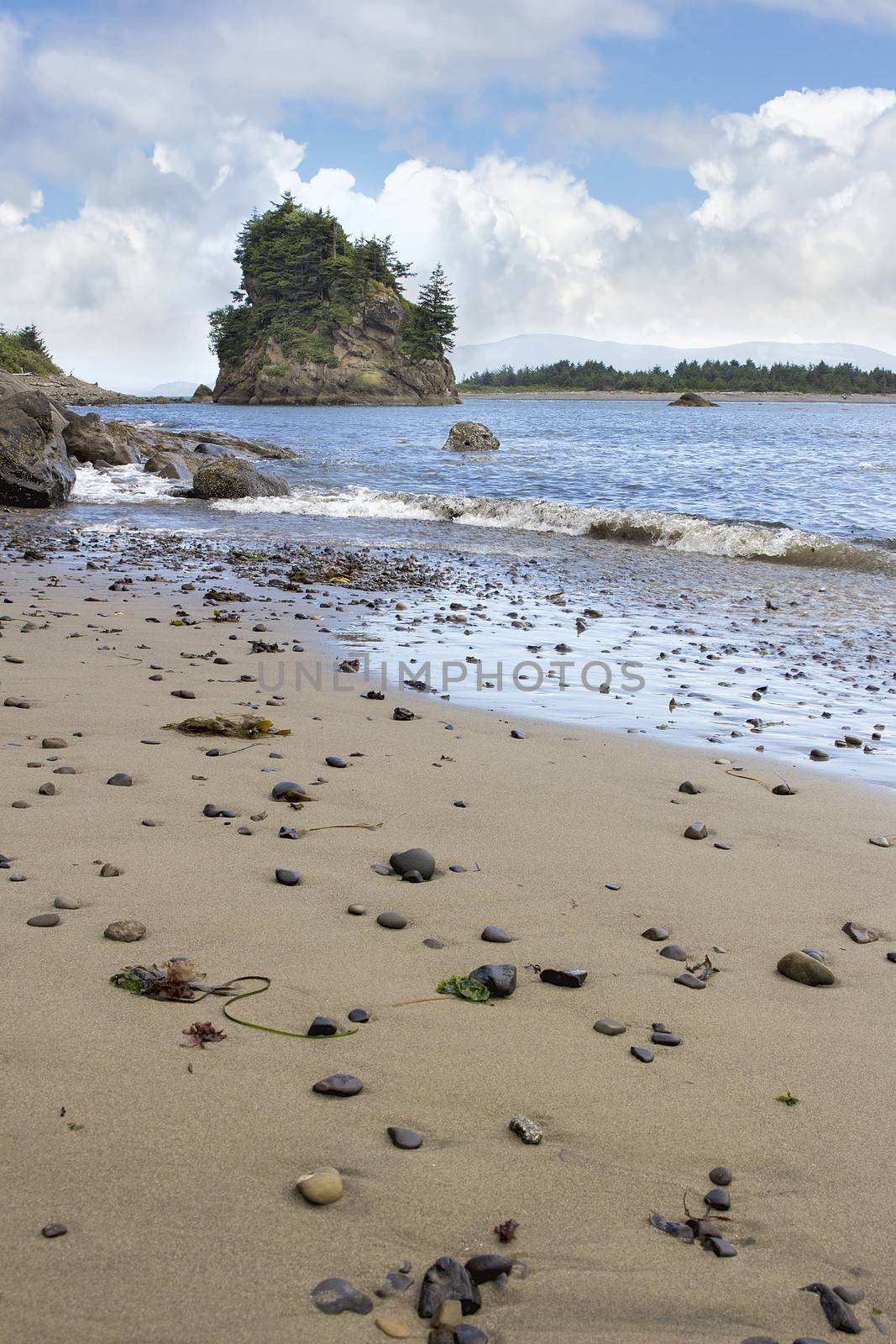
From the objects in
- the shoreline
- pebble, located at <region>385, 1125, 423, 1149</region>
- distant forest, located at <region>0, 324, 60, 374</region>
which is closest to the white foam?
pebble, located at <region>385, 1125, 423, 1149</region>

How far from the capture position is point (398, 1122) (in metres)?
2.25

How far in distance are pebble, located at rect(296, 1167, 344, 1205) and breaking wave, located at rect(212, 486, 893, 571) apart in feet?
50.3

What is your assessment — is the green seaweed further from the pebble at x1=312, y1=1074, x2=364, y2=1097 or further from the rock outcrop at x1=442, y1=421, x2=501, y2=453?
the rock outcrop at x1=442, y1=421, x2=501, y2=453

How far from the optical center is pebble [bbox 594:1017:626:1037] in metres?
2.73

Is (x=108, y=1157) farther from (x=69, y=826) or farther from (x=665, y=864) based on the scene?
(x=665, y=864)

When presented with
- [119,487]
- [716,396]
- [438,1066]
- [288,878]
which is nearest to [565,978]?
[438,1066]

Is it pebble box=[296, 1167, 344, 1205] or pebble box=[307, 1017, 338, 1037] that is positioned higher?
pebble box=[296, 1167, 344, 1205]

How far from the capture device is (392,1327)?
1668 millimetres

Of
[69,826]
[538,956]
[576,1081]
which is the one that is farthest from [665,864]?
[69,826]

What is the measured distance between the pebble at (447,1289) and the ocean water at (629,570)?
4.41m

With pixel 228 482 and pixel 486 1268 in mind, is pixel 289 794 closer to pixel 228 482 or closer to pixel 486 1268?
pixel 486 1268

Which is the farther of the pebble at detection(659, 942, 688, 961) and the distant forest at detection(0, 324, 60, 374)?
the distant forest at detection(0, 324, 60, 374)

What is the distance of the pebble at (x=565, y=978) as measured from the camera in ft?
9.75

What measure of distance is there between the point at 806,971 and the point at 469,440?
3412 cm
